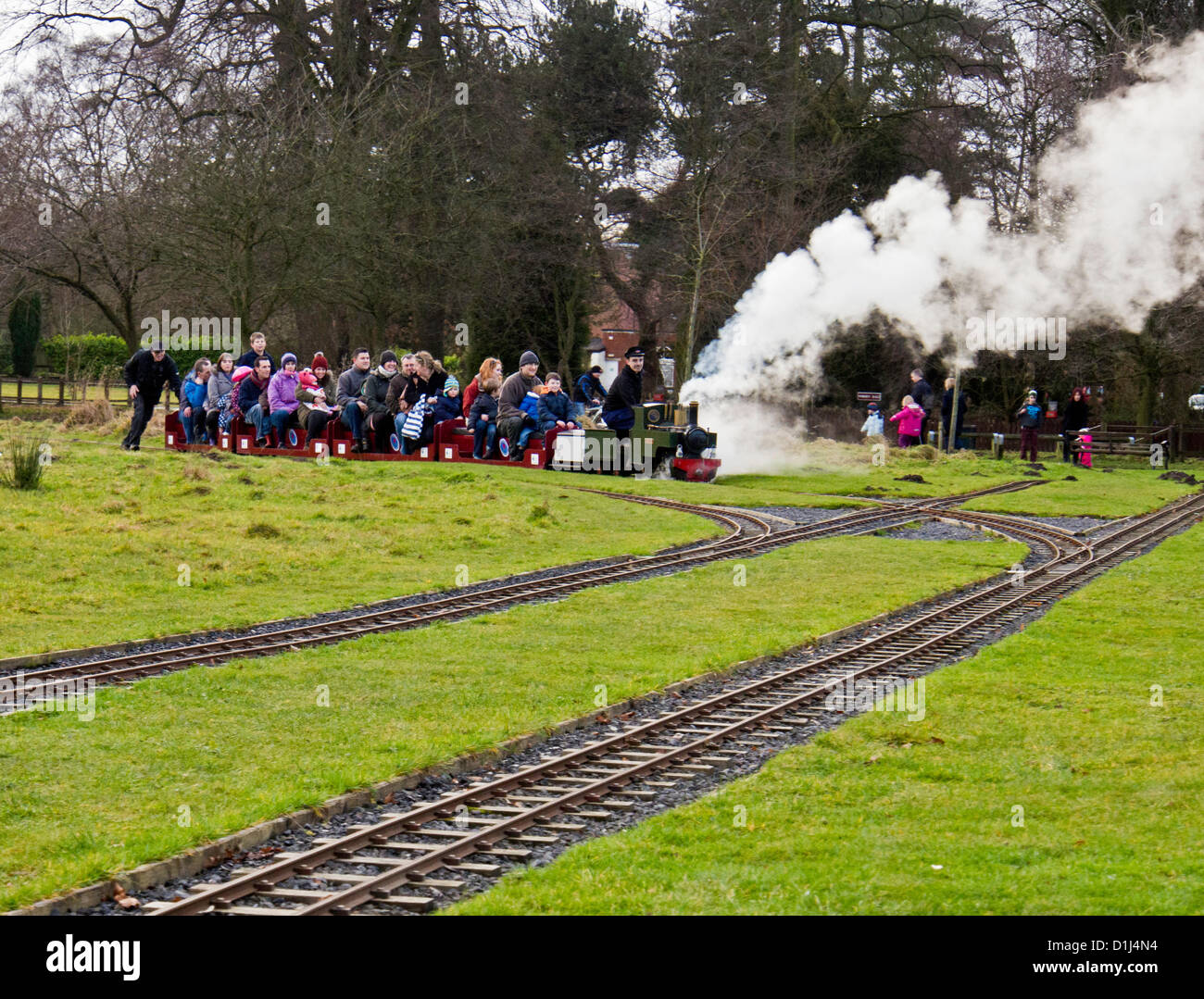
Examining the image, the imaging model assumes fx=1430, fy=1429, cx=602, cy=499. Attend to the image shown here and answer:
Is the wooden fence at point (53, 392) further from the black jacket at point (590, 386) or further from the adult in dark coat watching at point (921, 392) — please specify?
the adult in dark coat watching at point (921, 392)

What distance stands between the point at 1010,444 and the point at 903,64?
1450 cm

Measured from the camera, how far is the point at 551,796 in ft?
30.7

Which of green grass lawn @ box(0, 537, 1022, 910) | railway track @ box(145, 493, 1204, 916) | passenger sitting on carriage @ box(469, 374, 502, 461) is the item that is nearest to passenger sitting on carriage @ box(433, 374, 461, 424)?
passenger sitting on carriage @ box(469, 374, 502, 461)

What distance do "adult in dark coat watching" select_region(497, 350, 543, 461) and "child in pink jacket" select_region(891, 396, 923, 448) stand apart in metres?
13.5

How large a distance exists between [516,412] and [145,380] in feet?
24.5

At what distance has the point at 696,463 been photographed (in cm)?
3145

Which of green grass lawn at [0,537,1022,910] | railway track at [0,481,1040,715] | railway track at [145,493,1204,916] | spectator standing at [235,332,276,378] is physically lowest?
railway track at [145,493,1204,916]

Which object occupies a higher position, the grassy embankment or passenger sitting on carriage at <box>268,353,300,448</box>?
passenger sitting on carriage at <box>268,353,300,448</box>

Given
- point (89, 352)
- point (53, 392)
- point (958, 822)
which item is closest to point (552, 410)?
point (958, 822)

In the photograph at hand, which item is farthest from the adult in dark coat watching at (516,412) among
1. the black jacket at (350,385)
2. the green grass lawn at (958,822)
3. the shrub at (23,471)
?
the green grass lawn at (958,822)

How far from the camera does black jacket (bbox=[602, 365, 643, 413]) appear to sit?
29.2 meters

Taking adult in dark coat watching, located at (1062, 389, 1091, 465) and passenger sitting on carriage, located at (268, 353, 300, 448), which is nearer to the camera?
passenger sitting on carriage, located at (268, 353, 300, 448)

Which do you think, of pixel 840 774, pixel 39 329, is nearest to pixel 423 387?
pixel 840 774

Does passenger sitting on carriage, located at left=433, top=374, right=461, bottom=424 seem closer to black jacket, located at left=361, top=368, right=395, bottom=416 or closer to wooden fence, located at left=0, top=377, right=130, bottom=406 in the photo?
black jacket, located at left=361, top=368, right=395, bottom=416
